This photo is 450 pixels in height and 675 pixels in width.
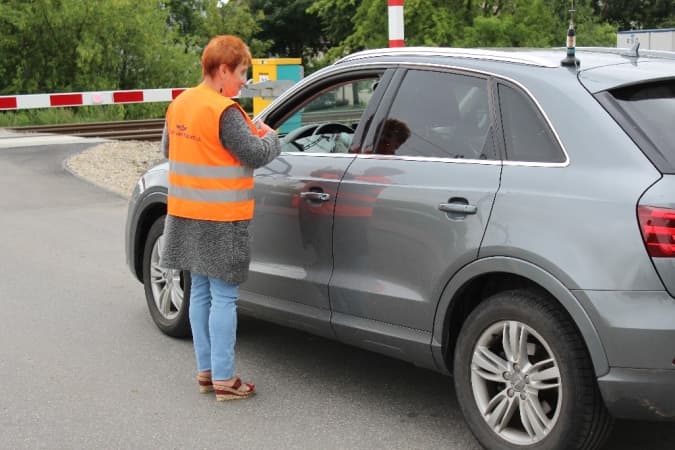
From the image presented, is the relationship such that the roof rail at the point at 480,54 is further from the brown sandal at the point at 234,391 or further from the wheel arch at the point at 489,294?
the brown sandal at the point at 234,391

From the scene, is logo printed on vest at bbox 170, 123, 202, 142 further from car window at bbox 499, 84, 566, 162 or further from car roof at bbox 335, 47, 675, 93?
car window at bbox 499, 84, 566, 162

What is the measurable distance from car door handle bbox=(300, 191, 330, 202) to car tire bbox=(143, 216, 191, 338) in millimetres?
1209

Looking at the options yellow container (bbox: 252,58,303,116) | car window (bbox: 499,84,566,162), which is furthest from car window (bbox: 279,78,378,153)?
yellow container (bbox: 252,58,303,116)

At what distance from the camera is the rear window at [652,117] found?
380cm

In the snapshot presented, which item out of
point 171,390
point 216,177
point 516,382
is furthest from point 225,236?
point 516,382

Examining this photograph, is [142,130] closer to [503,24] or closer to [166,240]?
[503,24]

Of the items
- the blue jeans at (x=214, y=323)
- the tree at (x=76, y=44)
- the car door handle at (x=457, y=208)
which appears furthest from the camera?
the tree at (x=76, y=44)

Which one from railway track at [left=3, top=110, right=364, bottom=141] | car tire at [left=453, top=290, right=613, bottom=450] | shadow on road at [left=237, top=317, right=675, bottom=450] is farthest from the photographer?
railway track at [left=3, top=110, right=364, bottom=141]

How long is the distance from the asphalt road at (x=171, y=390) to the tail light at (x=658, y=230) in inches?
45.4

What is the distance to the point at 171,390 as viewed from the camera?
5.32 metres

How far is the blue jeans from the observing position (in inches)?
199

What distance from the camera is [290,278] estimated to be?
519 cm

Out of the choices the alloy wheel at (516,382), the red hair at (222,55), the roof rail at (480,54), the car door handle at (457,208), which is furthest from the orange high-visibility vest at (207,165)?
the alloy wheel at (516,382)

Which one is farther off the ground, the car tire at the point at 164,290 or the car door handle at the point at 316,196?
the car door handle at the point at 316,196
